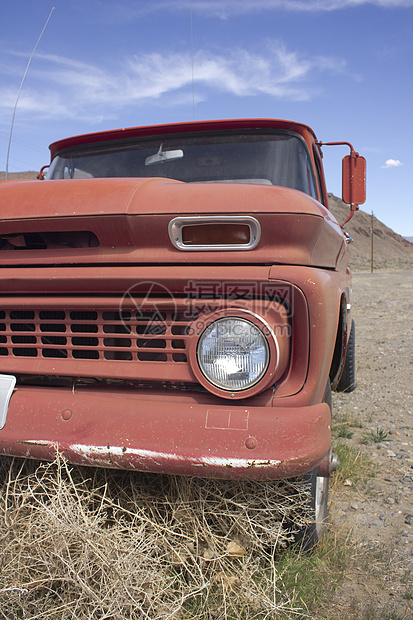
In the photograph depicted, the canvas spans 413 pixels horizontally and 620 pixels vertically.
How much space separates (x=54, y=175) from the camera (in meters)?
→ 3.09

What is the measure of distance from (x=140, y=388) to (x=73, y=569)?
0.63 metres

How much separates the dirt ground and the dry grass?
0.40m

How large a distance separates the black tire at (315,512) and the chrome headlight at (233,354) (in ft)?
1.69

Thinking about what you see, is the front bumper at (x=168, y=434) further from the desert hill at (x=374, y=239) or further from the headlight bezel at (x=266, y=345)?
the desert hill at (x=374, y=239)

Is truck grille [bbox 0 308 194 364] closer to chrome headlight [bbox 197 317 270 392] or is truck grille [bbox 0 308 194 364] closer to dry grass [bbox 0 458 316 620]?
chrome headlight [bbox 197 317 270 392]

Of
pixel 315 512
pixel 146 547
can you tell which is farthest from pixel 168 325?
pixel 315 512

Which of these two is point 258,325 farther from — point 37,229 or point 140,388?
point 37,229

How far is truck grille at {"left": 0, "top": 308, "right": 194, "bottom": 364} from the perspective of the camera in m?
1.73

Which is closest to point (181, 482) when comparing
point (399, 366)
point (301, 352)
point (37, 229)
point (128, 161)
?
point (301, 352)

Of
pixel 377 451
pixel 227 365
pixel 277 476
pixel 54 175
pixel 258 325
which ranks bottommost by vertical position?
pixel 377 451

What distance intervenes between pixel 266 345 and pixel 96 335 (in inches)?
25.5

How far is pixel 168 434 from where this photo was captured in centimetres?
158

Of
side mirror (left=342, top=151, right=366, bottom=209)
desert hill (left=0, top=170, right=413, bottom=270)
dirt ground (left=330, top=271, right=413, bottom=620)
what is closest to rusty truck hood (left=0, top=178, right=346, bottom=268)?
dirt ground (left=330, top=271, right=413, bottom=620)

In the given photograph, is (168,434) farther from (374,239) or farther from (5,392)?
(374,239)
